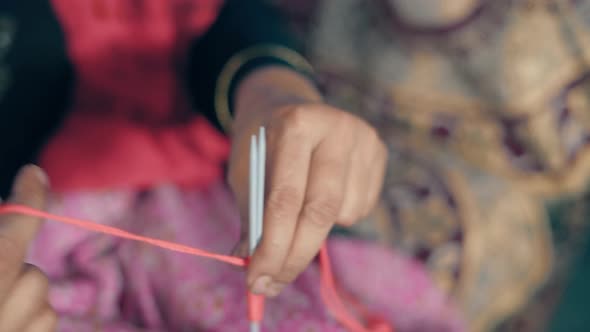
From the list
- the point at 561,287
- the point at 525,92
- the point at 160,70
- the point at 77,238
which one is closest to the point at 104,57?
the point at 160,70

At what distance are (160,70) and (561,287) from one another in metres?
0.60

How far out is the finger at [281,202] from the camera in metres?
0.40

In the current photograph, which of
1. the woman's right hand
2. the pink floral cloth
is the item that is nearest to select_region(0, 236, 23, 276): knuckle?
the woman's right hand

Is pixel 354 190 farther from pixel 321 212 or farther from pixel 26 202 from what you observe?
pixel 26 202

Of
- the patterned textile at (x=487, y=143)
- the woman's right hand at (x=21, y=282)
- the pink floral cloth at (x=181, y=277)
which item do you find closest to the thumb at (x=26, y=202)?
the woman's right hand at (x=21, y=282)

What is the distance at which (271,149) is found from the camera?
0.44 meters

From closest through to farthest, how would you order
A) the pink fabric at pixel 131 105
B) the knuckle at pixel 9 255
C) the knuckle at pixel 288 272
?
1. the knuckle at pixel 9 255
2. the knuckle at pixel 288 272
3. the pink fabric at pixel 131 105

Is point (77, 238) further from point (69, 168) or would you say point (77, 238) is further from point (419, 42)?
point (419, 42)

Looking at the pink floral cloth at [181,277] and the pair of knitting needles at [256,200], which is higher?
the pair of knitting needles at [256,200]

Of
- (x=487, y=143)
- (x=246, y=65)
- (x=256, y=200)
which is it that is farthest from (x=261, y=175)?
(x=487, y=143)

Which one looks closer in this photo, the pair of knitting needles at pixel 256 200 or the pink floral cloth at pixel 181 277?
the pair of knitting needles at pixel 256 200

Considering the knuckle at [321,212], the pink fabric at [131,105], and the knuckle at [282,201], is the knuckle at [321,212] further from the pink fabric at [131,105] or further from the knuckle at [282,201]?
the pink fabric at [131,105]

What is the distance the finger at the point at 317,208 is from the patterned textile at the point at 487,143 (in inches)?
9.8

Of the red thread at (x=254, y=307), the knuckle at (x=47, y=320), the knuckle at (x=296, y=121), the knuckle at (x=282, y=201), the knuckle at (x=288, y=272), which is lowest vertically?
the red thread at (x=254, y=307)
